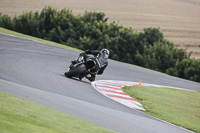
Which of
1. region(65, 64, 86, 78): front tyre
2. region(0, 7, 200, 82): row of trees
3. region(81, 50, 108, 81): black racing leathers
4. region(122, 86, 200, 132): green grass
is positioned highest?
region(81, 50, 108, 81): black racing leathers

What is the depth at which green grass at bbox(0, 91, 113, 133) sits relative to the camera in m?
5.05

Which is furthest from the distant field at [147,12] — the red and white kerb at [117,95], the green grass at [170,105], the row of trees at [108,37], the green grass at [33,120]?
the green grass at [33,120]

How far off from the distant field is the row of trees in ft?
35.4

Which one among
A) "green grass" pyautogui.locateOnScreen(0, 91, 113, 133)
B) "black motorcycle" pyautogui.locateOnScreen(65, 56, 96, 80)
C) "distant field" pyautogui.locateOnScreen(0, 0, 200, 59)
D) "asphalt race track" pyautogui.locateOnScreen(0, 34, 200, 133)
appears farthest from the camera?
"distant field" pyautogui.locateOnScreen(0, 0, 200, 59)

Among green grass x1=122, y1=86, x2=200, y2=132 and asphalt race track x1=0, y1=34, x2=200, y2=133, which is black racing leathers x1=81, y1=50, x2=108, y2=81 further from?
green grass x1=122, y1=86, x2=200, y2=132

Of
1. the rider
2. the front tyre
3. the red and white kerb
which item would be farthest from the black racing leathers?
the red and white kerb

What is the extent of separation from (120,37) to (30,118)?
1309 inches

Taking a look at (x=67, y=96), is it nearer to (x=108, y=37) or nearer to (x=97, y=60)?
(x=97, y=60)

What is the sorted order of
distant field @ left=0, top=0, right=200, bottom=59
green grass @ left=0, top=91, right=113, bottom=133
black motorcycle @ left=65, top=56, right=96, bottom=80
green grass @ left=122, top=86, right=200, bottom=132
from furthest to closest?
1. distant field @ left=0, top=0, right=200, bottom=59
2. black motorcycle @ left=65, top=56, right=96, bottom=80
3. green grass @ left=122, top=86, right=200, bottom=132
4. green grass @ left=0, top=91, right=113, bottom=133

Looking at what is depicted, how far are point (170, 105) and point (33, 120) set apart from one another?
22.6 ft

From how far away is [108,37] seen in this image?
128ft

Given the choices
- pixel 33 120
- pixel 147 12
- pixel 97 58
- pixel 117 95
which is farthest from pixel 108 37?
pixel 33 120

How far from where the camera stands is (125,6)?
69812 mm

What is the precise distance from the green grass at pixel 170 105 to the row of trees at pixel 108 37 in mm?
15406
